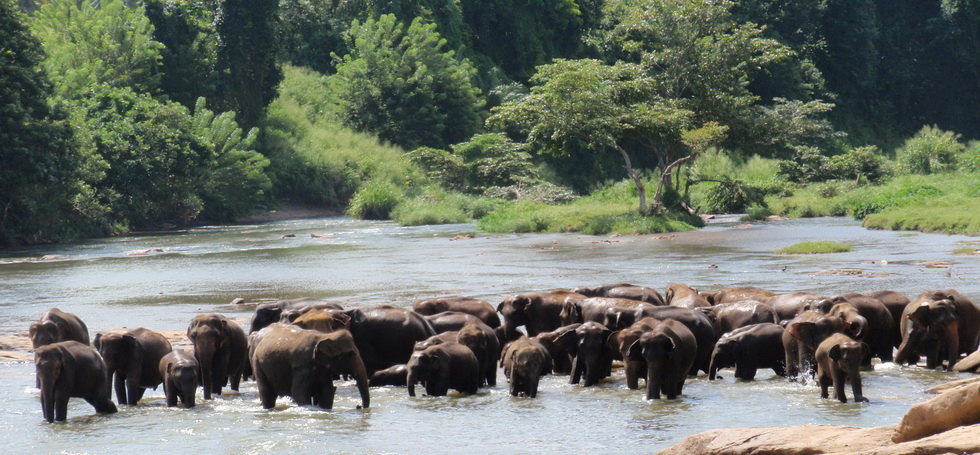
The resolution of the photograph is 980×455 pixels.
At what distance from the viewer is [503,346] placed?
13320mm

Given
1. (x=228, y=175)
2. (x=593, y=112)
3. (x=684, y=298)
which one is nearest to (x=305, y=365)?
(x=684, y=298)

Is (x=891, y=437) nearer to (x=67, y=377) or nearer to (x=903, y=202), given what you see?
(x=67, y=377)

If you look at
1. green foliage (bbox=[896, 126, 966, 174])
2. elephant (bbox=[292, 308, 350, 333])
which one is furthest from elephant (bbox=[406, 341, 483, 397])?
green foliage (bbox=[896, 126, 966, 174])

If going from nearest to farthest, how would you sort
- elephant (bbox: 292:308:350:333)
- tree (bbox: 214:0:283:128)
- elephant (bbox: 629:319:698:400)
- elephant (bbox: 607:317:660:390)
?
elephant (bbox: 629:319:698:400), elephant (bbox: 607:317:660:390), elephant (bbox: 292:308:350:333), tree (bbox: 214:0:283:128)

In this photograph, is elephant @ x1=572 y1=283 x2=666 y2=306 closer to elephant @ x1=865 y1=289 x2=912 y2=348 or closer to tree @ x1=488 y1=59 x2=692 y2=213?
→ elephant @ x1=865 y1=289 x2=912 y2=348

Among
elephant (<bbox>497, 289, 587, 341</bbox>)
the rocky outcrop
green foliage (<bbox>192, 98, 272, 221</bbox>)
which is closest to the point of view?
the rocky outcrop

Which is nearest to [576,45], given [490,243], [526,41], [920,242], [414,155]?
[526,41]

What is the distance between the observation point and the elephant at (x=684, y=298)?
558 inches

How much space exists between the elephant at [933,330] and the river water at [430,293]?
0.97 ft

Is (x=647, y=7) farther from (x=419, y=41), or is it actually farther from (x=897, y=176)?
(x=419, y=41)

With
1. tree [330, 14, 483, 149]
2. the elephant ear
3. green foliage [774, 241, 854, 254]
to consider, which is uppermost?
tree [330, 14, 483, 149]

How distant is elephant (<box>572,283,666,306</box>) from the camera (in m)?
14.5

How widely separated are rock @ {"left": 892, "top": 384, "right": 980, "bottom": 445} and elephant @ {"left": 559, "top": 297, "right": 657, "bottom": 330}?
614cm

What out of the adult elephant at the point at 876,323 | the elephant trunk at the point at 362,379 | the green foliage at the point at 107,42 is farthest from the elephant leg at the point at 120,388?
the green foliage at the point at 107,42
